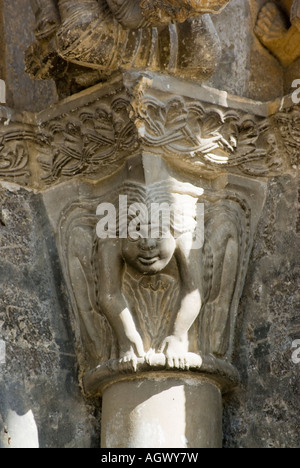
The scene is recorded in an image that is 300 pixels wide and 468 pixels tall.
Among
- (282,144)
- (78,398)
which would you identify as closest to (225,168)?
(282,144)

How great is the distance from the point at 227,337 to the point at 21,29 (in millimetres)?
1422

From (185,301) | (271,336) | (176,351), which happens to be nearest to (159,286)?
(185,301)

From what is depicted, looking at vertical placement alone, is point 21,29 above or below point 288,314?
above

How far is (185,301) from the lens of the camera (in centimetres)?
546

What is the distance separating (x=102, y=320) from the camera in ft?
18.3

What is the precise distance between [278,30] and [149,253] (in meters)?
1.00

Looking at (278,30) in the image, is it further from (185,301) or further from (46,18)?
(185,301)

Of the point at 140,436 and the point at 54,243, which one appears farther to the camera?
the point at 54,243

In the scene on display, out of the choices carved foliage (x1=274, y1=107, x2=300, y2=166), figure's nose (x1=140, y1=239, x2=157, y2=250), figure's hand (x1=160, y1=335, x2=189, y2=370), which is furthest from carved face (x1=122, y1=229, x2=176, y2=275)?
carved foliage (x1=274, y1=107, x2=300, y2=166)

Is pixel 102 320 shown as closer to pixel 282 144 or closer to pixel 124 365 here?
pixel 124 365

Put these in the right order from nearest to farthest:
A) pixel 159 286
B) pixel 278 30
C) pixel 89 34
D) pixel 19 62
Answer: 1. pixel 89 34
2. pixel 159 286
3. pixel 278 30
4. pixel 19 62

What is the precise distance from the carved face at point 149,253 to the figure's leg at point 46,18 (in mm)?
791

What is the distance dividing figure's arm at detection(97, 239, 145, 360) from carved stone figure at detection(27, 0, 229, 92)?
621 mm
